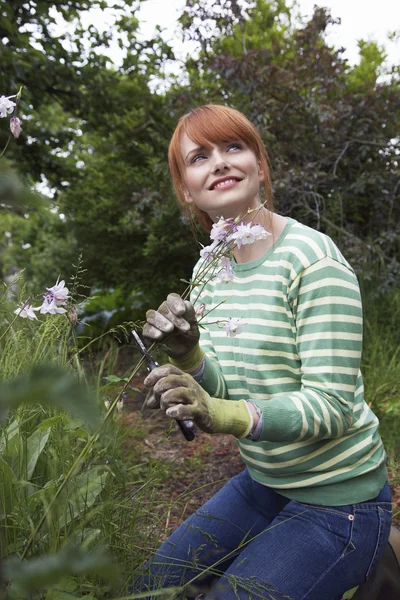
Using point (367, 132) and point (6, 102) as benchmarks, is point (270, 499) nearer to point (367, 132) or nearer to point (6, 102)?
point (6, 102)

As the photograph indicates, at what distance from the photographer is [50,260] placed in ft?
20.3

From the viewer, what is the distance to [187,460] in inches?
123

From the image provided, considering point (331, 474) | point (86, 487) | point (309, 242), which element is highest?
point (309, 242)

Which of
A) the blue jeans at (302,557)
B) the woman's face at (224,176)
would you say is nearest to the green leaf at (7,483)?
the blue jeans at (302,557)

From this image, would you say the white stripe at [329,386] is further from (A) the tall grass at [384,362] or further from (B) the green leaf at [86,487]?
(A) the tall grass at [384,362]

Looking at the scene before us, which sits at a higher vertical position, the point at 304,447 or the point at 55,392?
the point at 55,392

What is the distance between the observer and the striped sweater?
147cm

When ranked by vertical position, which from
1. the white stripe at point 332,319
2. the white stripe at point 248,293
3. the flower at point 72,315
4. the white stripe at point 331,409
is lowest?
the white stripe at point 331,409

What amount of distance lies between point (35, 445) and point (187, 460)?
1566 mm

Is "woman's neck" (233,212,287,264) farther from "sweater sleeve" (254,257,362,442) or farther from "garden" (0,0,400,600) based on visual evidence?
"garden" (0,0,400,600)

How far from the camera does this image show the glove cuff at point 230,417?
1296mm

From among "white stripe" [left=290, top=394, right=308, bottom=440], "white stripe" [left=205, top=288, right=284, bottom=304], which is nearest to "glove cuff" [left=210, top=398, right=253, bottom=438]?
"white stripe" [left=290, top=394, right=308, bottom=440]

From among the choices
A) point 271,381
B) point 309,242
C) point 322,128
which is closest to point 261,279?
point 309,242

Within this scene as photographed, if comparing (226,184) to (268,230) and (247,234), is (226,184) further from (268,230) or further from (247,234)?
(247,234)
